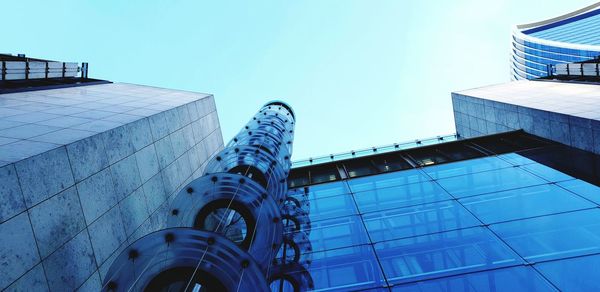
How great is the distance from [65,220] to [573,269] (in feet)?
37.4

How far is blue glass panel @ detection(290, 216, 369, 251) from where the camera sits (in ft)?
45.7

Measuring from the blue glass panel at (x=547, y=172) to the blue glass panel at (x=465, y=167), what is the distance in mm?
1113

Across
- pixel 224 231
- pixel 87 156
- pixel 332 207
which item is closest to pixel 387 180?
pixel 332 207

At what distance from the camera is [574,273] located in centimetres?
952

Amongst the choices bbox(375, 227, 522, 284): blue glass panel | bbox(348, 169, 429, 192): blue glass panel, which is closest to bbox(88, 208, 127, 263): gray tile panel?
bbox(375, 227, 522, 284): blue glass panel

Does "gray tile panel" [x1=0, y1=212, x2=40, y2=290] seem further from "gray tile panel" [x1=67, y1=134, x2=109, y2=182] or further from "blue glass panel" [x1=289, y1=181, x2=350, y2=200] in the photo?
"blue glass panel" [x1=289, y1=181, x2=350, y2=200]

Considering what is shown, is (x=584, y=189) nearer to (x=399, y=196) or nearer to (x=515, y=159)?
(x=515, y=159)

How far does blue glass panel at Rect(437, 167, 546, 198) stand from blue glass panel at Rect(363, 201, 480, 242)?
4.24 ft

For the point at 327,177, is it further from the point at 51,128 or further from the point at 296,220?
the point at 51,128

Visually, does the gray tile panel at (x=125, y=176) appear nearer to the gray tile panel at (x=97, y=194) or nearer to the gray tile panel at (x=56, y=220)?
the gray tile panel at (x=97, y=194)

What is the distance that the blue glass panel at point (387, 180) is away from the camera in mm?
18856

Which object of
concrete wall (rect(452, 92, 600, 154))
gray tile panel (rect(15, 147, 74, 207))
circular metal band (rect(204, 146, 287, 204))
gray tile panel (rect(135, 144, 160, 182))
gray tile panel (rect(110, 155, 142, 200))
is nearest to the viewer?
gray tile panel (rect(15, 147, 74, 207))

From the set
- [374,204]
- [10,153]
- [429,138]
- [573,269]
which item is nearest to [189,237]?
[10,153]

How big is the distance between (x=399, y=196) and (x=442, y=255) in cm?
548
